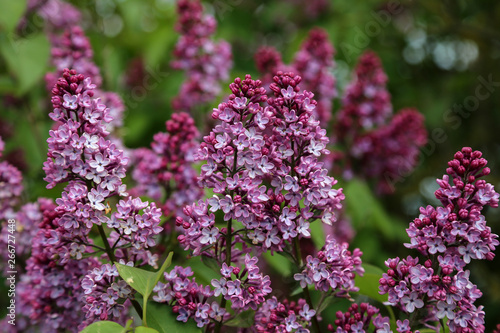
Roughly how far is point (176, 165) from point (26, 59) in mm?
1351

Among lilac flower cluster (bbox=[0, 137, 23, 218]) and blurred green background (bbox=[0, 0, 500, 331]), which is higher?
blurred green background (bbox=[0, 0, 500, 331])

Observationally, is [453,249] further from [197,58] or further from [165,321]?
[197,58]

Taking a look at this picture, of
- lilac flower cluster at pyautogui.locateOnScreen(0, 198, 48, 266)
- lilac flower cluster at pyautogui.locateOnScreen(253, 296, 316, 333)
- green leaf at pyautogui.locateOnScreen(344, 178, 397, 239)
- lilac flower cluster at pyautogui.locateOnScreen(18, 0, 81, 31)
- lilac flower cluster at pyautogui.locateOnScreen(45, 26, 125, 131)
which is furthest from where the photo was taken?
lilac flower cluster at pyautogui.locateOnScreen(18, 0, 81, 31)

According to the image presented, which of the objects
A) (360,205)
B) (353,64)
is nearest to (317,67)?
(360,205)

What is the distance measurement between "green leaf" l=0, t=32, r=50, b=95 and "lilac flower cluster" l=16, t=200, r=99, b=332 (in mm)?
1325

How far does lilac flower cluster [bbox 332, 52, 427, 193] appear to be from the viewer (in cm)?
334

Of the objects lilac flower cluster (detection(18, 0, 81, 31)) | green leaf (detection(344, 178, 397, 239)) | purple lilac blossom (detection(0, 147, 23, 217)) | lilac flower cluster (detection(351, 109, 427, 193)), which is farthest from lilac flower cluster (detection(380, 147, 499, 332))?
lilac flower cluster (detection(18, 0, 81, 31))

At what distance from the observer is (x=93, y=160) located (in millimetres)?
1571

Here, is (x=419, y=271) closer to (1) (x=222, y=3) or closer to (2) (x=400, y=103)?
(2) (x=400, y=103)

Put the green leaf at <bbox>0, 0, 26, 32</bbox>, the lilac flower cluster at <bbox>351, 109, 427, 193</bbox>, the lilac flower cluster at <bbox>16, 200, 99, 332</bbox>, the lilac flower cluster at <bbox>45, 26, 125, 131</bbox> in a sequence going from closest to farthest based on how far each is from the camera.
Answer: the lilac flower cluster at <bbox>16, 200, 99, 332</bbox> < the lilac flower cluster at <bbox>45, 26, 125, 131</bbox> < the green leaf at <bbox>0, 0, 26, 32</bbox> < the lilac flower cluster at <bbox>351, 109, 427, 193</bbox>

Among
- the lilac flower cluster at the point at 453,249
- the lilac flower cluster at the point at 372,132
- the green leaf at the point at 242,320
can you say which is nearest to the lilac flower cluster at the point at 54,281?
the green leaf at the point at 242,320

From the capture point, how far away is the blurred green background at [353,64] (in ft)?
11.0

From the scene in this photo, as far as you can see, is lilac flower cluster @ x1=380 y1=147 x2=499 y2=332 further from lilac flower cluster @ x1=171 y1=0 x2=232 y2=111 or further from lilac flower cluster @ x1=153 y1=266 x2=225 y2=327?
lilac flower cluster @ x1=171 y1=0 x2=232 y2=111

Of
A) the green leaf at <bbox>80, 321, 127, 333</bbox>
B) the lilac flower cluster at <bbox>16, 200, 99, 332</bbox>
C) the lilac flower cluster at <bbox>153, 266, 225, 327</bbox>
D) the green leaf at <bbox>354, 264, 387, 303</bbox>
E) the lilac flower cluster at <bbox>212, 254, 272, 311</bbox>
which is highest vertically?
the green leaf at <bbox>354, 264, 387, 303</bbox>
